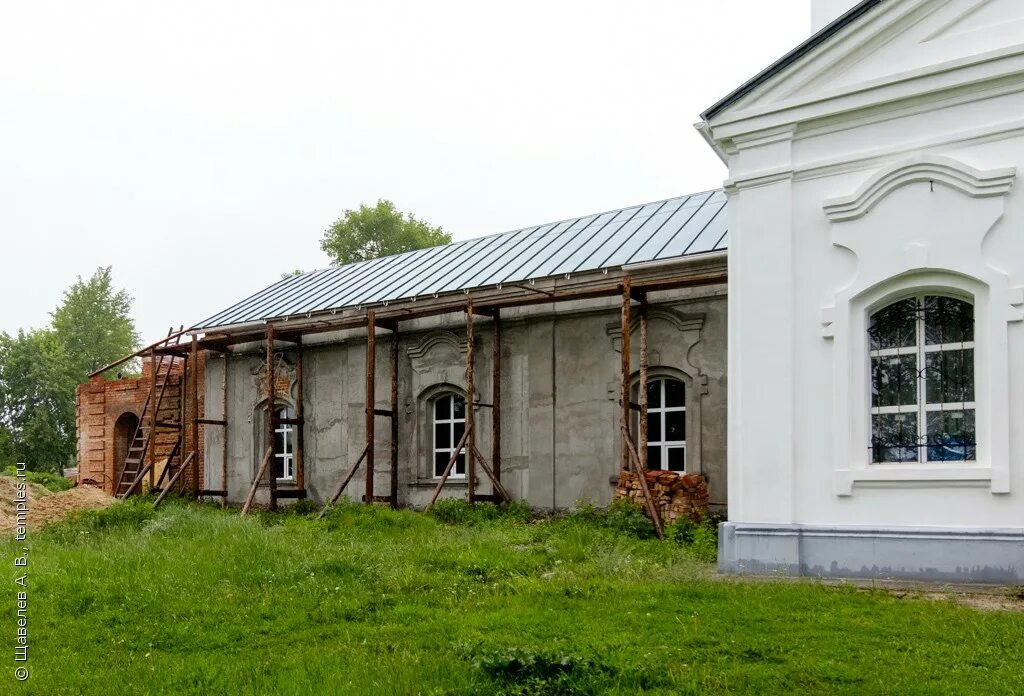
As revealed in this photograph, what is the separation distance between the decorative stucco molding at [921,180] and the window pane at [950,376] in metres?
1.46

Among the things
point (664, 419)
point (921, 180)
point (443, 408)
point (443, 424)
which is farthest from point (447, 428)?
point (921, 180)

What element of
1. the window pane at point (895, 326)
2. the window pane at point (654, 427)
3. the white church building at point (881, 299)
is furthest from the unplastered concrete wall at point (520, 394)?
the window pane at point (895, 326)

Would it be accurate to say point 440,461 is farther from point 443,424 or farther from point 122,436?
point 122,436

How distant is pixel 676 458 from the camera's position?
46.2 feet

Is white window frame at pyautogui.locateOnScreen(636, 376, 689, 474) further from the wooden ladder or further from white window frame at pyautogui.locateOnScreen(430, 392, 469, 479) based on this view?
the wooden ladder

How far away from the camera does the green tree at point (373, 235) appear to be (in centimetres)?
4259

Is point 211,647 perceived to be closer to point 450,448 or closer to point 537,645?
point 537,645

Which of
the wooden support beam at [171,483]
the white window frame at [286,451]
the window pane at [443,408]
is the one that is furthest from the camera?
the white window frame at [286,451]

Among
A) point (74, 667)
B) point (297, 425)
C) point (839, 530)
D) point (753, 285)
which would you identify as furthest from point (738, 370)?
point (297, 425)

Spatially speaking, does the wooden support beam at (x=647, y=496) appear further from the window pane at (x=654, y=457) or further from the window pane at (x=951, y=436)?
the window pane at (x=951, y=436)

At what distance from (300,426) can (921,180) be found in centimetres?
1180

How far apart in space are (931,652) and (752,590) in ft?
6.64

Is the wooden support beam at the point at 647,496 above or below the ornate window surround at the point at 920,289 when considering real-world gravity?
below

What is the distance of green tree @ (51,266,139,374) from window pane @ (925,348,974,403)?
40650mm
